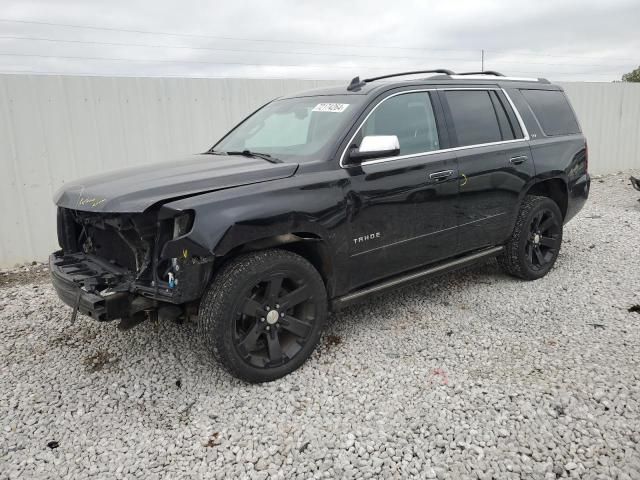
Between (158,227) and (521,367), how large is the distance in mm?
2476

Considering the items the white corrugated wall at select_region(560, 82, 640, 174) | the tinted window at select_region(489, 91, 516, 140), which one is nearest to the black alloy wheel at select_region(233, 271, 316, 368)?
the tinted window at select_region(489, 91, 516, 140)

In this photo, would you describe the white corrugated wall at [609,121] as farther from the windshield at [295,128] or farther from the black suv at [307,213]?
the windshield at [295,128]

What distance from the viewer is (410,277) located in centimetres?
403

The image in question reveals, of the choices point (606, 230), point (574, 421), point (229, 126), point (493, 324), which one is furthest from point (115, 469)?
point (606, 230)

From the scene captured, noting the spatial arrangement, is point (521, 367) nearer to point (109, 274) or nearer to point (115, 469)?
point (115, 469)

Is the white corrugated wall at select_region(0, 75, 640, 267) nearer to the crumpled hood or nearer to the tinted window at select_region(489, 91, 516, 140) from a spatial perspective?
the crumpled hood

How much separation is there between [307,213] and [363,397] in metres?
1.19

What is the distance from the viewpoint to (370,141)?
11.3 feet

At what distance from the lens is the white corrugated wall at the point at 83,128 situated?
609cm

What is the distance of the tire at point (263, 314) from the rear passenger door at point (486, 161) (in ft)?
5.21

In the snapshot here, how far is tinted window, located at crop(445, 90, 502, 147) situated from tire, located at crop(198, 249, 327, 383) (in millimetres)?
1886

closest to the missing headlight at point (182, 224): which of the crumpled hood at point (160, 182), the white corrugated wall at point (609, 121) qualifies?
the crumpled hood at point (160, 182)

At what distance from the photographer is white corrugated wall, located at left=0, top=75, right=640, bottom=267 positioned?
6.09 m

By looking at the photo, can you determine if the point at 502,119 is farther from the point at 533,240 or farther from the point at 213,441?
the point at 213,441
